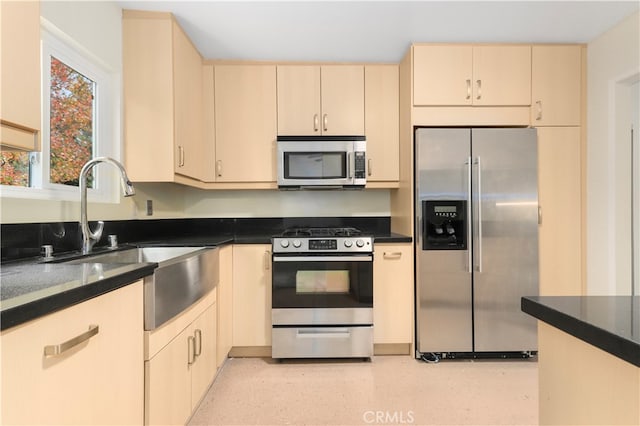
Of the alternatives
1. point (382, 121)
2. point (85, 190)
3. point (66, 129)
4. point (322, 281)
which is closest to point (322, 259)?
point (322, 281)

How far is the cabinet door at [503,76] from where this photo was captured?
2393mm

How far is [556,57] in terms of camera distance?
2.42 metres

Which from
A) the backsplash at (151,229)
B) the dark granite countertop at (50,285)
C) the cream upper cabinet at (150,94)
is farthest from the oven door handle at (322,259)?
the dark granite countertop at (50,285)

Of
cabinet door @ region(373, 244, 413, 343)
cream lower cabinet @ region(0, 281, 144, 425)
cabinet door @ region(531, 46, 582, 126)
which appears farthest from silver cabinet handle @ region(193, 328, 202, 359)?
cabinet door @ region(531, 46, 582, 126)

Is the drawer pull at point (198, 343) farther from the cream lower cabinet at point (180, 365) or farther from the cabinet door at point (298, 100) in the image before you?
the cabinet door at point (298, 100)

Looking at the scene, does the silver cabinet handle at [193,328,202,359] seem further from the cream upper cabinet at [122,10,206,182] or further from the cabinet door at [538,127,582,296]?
the cabinet door at [538,127,582,296]

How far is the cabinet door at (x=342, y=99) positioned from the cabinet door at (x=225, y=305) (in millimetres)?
1258

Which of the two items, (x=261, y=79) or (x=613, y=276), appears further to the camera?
(x=261, y=79)

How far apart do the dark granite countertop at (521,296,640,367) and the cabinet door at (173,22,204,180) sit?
2.03 meters

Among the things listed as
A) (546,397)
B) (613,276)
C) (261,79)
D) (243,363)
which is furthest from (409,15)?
(243,363)

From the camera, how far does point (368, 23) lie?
2.13 metres

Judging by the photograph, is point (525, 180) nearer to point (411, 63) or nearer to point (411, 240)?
point (411, 240)

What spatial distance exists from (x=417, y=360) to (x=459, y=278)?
677 mm

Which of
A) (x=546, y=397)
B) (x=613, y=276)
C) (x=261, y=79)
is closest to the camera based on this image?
(x=546, y=397)
